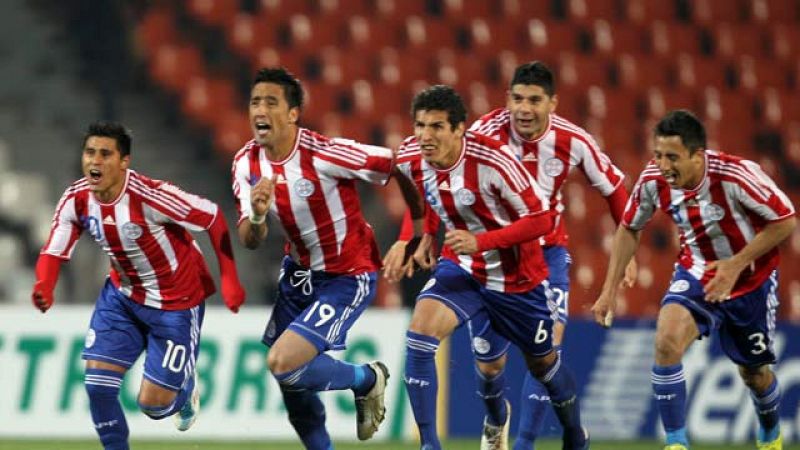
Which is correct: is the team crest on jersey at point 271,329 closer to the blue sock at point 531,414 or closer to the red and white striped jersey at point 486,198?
the red and white striped jersey at point 486,198

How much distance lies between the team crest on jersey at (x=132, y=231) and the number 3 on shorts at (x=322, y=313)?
2.96 ft

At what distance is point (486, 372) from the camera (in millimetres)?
8062

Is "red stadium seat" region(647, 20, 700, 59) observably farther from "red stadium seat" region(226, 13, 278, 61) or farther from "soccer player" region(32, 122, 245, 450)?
"soccer player" region(32, 122, 245, 450)

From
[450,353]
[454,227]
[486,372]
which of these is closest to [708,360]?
[450,353]

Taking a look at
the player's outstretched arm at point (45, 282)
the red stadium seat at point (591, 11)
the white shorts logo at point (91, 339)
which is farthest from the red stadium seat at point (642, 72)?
the player's outstretched arm at point (45, 282)

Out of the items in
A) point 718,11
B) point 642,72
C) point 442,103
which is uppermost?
point 718,11

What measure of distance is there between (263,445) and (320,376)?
3.01 metres

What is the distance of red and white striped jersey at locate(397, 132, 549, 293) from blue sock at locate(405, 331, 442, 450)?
0.47 metres

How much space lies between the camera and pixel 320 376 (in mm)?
7262

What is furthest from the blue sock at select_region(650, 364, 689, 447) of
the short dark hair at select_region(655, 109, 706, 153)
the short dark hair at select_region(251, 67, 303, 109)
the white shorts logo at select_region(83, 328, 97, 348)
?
the white shorts logo at select_region(83, 328, 97, 348)

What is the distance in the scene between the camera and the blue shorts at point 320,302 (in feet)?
23.7

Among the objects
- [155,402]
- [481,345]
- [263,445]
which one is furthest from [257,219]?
[263,445]

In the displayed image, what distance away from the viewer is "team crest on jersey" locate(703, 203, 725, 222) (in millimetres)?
7488

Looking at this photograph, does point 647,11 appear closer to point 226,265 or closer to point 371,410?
point 371,410
